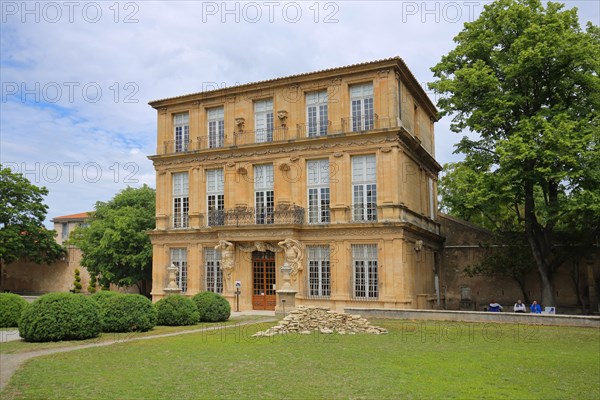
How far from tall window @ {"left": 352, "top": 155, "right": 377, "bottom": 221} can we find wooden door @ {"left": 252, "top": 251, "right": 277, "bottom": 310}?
17.4 feet

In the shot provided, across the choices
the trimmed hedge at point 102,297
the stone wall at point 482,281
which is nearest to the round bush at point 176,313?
the trimmed hedge at point 102,297

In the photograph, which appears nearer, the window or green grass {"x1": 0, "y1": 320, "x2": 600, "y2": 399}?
green grass {"x1": 0, "y1": 320, "x2": 600, "y2": 399}

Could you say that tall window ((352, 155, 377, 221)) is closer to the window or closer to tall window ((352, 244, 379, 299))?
tall window ((352, 244, 379, 299))

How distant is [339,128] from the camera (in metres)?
28.7

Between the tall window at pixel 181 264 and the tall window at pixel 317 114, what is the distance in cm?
1028

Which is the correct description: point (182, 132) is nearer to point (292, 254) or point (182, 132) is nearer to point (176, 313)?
point (292, 254)

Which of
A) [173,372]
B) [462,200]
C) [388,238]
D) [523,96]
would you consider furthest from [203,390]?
[523,96]

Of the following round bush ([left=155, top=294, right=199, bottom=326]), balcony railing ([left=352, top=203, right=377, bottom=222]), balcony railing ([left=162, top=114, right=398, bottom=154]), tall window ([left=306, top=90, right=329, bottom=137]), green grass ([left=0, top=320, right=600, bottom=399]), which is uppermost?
tall window ([left=306, top=90, right=329, bottom=137])

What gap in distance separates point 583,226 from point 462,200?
5.96 m

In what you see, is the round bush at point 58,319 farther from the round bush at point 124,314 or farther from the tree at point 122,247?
the tree at point 122,247

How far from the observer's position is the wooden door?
29562mm

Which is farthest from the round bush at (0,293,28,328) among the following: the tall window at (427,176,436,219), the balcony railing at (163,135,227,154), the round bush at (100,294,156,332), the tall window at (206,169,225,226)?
the tall window at (427,176,436,219)

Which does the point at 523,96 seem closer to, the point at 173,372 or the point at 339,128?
the point at 339,128

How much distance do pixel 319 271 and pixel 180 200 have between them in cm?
997
